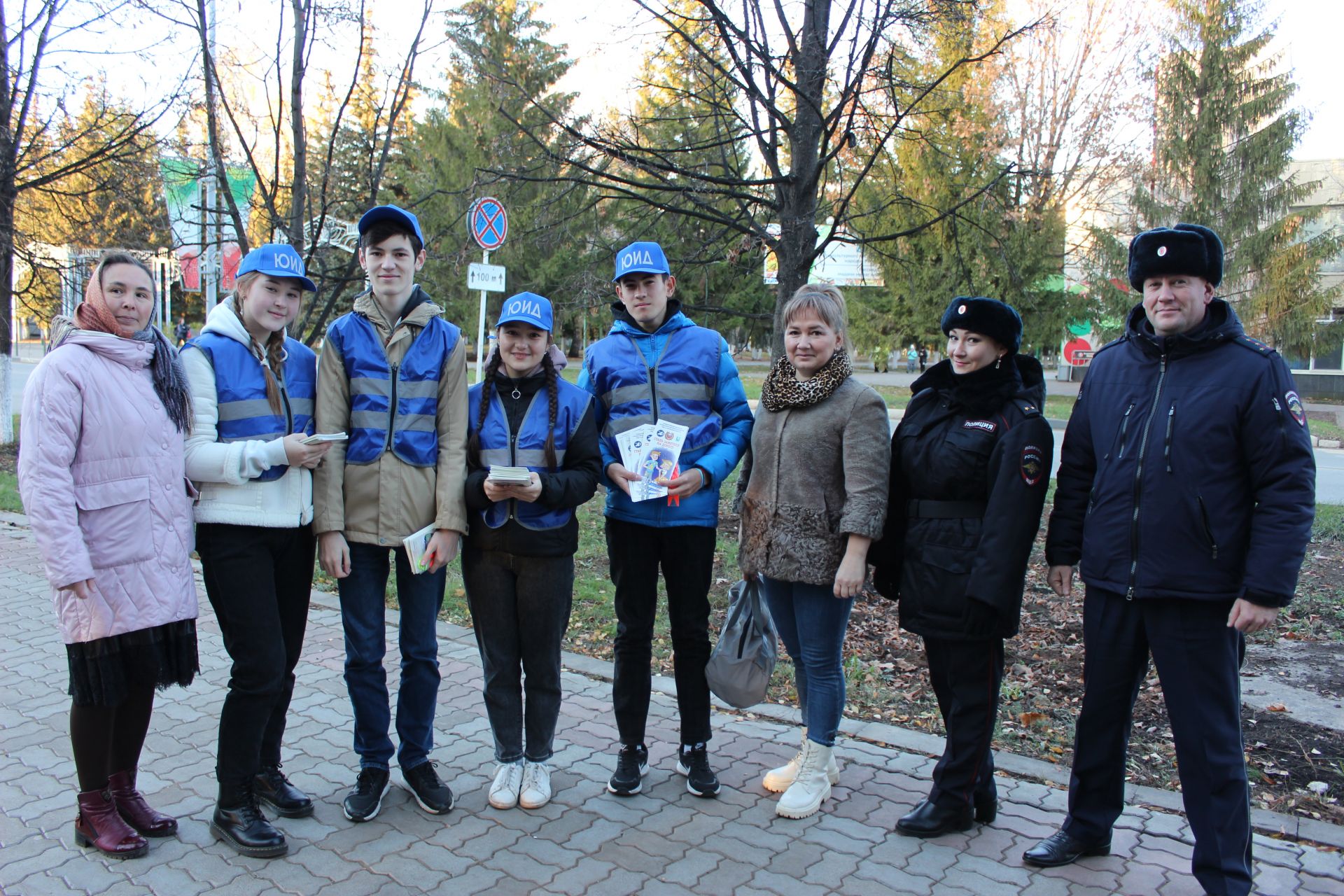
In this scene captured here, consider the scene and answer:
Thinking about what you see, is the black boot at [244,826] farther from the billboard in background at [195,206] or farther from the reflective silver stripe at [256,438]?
the billboard in background at [195,206]

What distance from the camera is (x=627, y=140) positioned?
21.9ft

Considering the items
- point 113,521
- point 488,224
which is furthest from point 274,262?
point 488,224

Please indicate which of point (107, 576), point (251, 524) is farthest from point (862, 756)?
point (107, 576)

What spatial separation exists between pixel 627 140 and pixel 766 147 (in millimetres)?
1029

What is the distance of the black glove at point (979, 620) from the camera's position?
128 inches

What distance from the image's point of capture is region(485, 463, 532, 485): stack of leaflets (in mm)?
3330

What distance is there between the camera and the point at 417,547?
3377mm

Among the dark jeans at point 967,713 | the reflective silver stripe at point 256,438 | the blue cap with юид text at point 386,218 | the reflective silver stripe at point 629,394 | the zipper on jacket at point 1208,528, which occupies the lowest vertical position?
the dark jeans at point 967,713

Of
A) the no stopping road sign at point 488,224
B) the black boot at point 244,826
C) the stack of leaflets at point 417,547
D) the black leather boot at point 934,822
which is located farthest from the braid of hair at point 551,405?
the no stopping road sign at point 488,224

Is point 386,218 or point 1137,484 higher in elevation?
point 386,218

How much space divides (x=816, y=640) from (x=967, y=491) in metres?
0.86

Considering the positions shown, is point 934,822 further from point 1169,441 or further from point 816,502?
point 1169,441

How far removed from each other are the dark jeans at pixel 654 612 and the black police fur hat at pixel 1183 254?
1876 millimetres

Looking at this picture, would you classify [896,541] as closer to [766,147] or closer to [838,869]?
[838,869]
